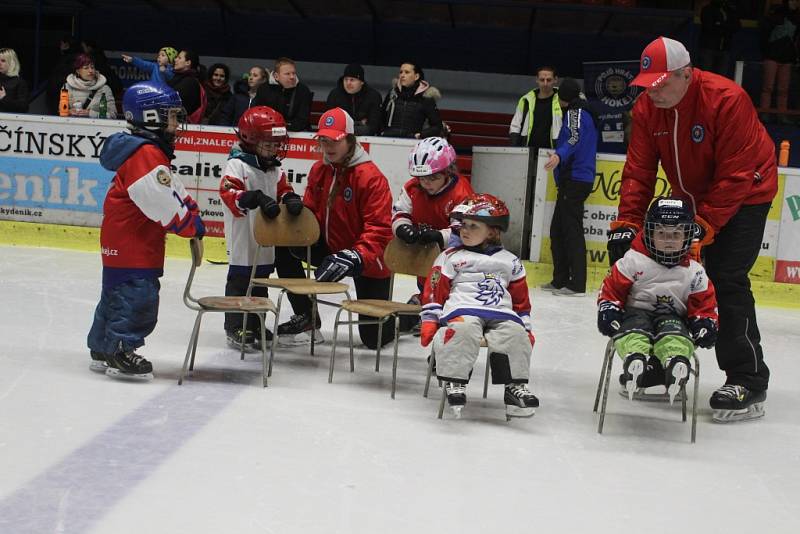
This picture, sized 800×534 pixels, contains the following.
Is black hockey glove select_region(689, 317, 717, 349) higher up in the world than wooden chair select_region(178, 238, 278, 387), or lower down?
higher up

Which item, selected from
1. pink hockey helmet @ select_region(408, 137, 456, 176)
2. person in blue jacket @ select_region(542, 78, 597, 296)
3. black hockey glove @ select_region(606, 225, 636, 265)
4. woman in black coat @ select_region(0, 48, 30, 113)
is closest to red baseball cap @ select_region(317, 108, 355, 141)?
pink hockey helmet @ select_region(408, 137, 456, 176)

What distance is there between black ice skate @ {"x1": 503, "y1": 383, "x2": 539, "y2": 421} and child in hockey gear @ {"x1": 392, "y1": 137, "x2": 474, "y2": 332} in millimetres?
1037

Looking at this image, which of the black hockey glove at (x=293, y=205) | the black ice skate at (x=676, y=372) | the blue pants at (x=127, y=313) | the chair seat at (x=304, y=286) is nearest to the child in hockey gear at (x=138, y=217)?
the blue pants at (x=127, y=313)

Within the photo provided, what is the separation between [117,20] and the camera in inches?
607

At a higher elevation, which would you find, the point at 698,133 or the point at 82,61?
the point at 82,61

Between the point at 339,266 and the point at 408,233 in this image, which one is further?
the point at 339,266

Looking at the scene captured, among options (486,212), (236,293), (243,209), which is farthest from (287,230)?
(486,212)

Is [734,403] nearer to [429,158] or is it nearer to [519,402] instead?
[519,402]

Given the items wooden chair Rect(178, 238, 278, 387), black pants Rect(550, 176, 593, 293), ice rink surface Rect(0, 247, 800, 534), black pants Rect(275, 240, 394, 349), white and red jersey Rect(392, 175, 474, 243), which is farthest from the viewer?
black pants Rect(550, 176, 593, 293)

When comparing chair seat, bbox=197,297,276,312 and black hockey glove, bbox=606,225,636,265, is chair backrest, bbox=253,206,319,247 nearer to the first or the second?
chair seat, bbox=197,297,276,312

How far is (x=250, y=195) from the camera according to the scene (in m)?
5.66

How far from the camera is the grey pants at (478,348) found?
175 inches

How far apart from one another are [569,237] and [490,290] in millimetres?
4156

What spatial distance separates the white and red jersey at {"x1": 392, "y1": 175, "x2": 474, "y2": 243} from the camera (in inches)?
226
